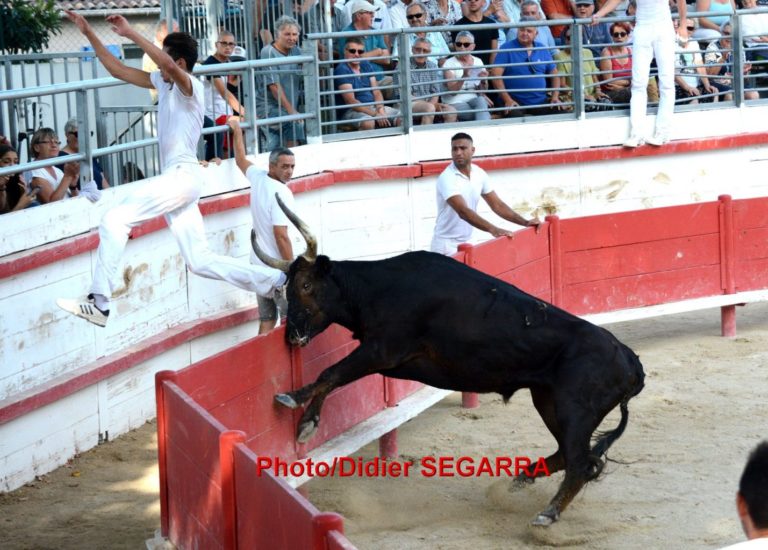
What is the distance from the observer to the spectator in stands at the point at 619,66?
1330 cm

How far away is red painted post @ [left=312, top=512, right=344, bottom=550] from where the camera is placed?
4070 millimetres

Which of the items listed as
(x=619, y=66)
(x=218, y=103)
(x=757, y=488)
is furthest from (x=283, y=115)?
(x=757, y=488)

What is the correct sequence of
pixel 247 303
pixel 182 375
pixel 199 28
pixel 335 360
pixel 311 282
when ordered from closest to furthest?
1. pixel 182 375
2. pixel 311 282
3. pixel 335 360
4. pixel 247 303
5. pixel 199 28

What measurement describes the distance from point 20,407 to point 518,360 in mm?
2882

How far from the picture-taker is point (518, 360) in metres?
7.33

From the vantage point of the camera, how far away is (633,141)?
511 inches

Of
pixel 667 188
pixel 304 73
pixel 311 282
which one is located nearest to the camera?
pixel 311 282

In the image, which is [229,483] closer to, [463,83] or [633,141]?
[463,83]

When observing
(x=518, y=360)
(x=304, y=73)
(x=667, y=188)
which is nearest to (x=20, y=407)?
(x=518, y=360)

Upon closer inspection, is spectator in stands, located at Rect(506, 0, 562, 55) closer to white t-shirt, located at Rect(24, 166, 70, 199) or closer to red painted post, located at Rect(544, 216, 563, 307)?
red painted post, located at Rect(544, 216, 563, 307)

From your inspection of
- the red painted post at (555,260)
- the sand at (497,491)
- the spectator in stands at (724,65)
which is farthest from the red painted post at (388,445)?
the spectator in stands at (724,65)

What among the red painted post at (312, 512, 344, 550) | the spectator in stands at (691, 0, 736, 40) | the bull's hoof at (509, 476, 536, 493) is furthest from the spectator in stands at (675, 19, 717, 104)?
the red painted post at (312, 512, 344, 550)

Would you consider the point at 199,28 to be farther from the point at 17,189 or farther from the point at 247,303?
the point at 17,189

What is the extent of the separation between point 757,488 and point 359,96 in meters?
9.83
